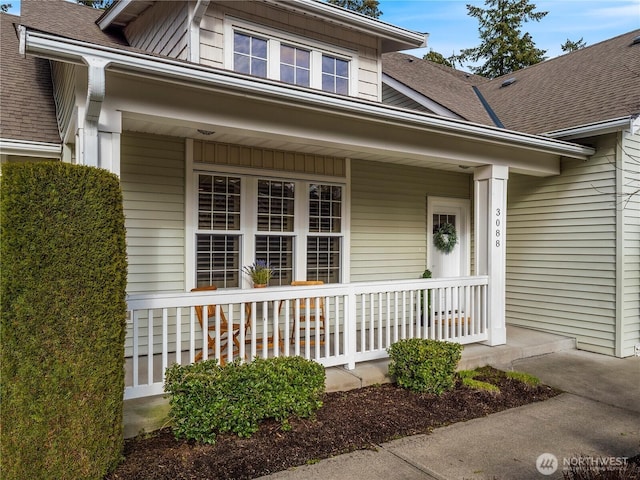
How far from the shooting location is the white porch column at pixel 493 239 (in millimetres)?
5820

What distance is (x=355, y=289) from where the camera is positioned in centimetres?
476

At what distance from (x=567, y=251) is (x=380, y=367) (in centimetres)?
371

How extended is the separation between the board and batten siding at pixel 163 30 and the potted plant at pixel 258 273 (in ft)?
9.00

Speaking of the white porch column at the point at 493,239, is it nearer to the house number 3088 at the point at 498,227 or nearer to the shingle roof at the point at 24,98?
the house number 3088 at the point at 498,227

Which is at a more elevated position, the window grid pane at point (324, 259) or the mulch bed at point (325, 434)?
the window grid pane at point (324, 259)

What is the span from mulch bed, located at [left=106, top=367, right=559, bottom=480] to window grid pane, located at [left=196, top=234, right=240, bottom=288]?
2.15 metres

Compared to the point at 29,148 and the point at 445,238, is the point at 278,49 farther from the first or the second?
the point at 445,238

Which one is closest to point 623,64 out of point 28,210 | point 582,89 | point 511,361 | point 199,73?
point 582,89

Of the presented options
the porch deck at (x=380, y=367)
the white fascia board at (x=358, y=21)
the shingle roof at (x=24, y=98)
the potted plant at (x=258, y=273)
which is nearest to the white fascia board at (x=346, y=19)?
the white fascia board at (x=358, y=21)

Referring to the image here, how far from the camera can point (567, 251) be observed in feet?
21.7

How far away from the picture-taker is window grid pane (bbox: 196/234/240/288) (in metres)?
5.50

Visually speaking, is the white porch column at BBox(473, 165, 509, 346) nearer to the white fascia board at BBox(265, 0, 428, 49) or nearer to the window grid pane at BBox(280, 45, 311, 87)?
the white fascia board at BBox(265, 0, 428, 49)

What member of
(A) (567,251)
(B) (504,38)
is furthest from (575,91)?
(B) (504,38)

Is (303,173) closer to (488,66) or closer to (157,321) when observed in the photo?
(157,321)
